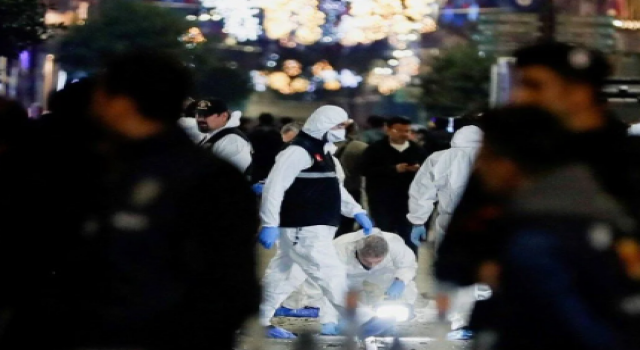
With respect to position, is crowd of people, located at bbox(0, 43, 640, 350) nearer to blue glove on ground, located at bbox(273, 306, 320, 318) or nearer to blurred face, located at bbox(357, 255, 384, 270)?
blurred face, located at bbox(357, 255, 384, 270)

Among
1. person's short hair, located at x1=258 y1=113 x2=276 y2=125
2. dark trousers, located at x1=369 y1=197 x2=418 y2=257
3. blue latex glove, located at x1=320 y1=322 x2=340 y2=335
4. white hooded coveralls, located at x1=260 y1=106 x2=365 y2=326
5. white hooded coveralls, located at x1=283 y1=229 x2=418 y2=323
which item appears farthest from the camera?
person's short hair, located at x1=258 y1=113 x2=276 y2=125

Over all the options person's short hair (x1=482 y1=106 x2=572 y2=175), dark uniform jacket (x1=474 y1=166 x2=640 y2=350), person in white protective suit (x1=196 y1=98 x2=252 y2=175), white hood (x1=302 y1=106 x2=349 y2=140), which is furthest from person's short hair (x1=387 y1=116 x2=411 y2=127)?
dark uniform jacket (x1=474 y1=166 x2=640 y2=350)

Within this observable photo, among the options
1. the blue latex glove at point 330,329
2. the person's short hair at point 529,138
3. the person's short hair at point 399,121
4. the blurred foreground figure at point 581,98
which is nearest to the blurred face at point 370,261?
the blue latex glove at point 330,329

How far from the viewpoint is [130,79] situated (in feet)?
11.6

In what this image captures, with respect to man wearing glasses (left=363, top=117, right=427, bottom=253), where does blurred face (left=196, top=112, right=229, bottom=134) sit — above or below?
above

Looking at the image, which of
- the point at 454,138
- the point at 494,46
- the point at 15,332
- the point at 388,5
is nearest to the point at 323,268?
the point at 454,138

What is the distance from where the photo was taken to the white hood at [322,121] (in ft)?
29.4

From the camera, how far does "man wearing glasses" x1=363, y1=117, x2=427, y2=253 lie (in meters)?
12.2

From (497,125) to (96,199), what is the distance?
3.90 ft

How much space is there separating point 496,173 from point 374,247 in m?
6.12

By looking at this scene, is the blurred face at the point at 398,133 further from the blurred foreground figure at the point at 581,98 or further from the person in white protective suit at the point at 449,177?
the blurred foreground figure at the point at 581,98

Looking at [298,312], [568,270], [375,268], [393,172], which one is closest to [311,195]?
[375,268]

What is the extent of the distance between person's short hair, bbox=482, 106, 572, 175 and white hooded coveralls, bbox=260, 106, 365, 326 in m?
5.48

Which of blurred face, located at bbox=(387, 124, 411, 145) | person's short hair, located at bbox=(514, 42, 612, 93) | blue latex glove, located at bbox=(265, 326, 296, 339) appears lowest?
blue latex glove, located at bbox=(265, 326, 296, 339)
